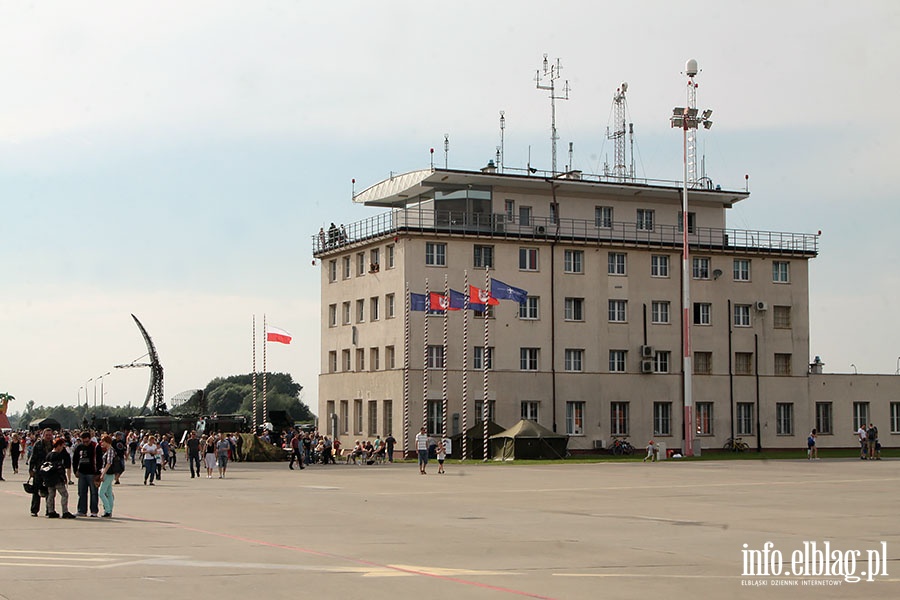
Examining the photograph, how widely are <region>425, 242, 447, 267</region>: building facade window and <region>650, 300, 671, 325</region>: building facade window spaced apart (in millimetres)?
13448

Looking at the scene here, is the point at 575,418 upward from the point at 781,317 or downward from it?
downward

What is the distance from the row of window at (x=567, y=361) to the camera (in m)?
64.6

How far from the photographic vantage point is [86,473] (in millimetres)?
23625

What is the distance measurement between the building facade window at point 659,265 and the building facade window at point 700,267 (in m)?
1.65

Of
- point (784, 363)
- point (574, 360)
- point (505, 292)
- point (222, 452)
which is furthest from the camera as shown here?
point (784, 363)

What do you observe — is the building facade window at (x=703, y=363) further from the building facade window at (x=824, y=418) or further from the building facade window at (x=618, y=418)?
the building facade window at (x=824, y=418)

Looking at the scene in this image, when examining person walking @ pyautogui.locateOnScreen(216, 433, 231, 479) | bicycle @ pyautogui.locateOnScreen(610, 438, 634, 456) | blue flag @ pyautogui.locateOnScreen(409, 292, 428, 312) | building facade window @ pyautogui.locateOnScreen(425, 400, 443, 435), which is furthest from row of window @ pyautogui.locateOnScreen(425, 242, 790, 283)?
person walking @ pyautogui.locateOnScreen(216, 433, 231, 479)

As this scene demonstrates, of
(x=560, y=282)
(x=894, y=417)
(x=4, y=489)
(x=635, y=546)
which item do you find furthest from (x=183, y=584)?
(x=894, y=417)

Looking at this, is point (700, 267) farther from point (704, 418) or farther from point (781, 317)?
point (704, 418)

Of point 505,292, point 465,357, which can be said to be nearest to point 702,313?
point 505,292

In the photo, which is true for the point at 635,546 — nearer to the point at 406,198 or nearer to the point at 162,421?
the point at 406,198

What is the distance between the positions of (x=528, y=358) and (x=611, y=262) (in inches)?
318

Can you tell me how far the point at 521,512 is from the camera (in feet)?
79.9

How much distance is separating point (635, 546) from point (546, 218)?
170 feet
